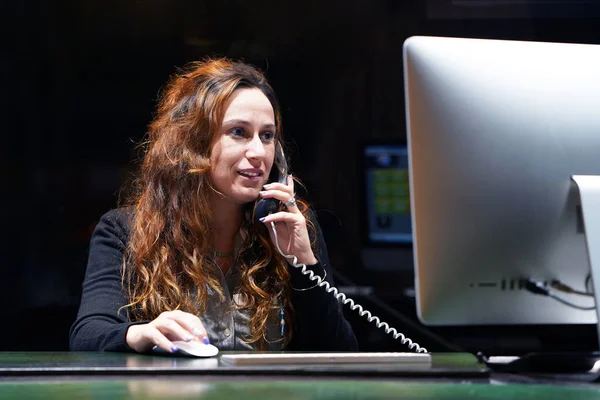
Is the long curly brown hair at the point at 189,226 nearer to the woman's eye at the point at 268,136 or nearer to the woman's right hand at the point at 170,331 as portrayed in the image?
the woman's eye at the point at 268,136

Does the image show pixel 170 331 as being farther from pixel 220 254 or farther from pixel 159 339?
pixel 220 254

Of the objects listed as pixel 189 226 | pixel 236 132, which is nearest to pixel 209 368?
pixel 189 226

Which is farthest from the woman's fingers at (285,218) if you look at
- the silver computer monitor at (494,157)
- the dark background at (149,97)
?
the dark background at (149,97)

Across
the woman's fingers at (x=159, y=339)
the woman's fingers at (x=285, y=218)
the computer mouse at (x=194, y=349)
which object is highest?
the woman's fingers at (x=285, y=218)

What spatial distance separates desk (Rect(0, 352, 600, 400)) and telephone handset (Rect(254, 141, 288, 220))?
2.17 ft

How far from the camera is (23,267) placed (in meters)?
3.38

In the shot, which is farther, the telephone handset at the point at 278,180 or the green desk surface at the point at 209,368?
the telephone handset at the point at 278,180

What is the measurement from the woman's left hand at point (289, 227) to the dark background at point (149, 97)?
145 cm

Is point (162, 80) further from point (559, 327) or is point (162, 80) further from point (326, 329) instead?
point (559, 327)

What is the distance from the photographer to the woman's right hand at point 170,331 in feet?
4.75

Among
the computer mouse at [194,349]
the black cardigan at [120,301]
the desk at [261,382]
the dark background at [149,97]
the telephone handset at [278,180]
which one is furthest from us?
the dark background at [149,97]

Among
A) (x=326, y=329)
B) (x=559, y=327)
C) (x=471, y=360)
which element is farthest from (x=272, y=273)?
(x=559, y=327)

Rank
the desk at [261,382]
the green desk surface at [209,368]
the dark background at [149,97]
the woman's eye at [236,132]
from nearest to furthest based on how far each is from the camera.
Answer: the desk at [261,382] → the green desk surface at [209,368] → the woman's eye at [236,132] → the dark background at [149,97]

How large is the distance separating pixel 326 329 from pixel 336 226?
56.1 inches
